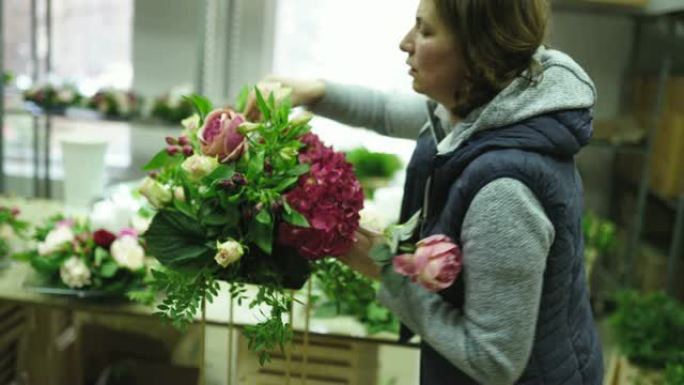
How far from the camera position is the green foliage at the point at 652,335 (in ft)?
5.83

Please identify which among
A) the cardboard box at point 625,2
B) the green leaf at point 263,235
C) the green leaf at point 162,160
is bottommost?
the green leaf at point 263,235

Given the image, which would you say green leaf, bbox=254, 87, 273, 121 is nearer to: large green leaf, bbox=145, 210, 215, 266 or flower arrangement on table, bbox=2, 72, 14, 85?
large green leaf, bbox=145, 210, 215, 266

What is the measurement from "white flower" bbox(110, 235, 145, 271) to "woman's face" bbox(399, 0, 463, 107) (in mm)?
790

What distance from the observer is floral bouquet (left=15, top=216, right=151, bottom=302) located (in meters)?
1.47

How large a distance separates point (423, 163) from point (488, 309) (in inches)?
10.1

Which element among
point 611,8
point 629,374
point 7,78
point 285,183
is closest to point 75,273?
point 285,183

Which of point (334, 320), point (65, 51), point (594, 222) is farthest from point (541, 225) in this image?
point (65, 51)

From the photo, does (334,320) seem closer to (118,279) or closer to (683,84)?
(118,279)

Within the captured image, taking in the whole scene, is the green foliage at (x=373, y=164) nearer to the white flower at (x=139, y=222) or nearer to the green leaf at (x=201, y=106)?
the white flower at (x=139, y=222)

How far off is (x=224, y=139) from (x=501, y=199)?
0.39 m

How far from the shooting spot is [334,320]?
1491 millimetres

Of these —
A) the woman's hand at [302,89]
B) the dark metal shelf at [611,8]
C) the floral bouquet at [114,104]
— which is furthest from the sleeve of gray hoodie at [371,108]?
the floral bouquet at [114,104]

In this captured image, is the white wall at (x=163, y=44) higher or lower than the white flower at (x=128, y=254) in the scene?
higher

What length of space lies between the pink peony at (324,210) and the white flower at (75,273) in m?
0.68
